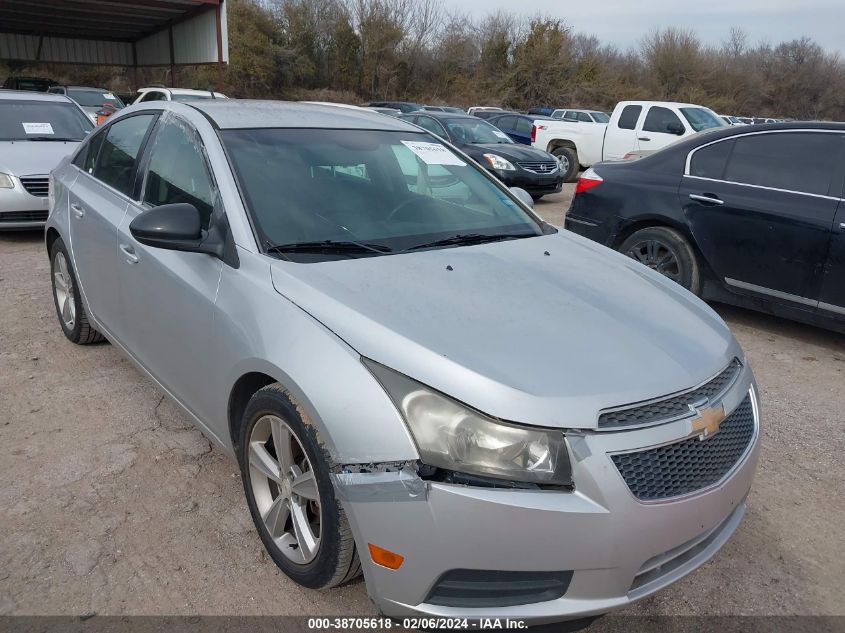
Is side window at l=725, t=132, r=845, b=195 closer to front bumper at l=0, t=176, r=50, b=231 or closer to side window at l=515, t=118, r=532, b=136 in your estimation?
front bumper at l=0, t=176, r=50, b=231

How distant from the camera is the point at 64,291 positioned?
14.9ft

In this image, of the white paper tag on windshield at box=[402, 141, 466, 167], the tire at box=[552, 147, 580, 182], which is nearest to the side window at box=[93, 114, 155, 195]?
the white paper tag on windshield at box=[402, 141, 466, 167]

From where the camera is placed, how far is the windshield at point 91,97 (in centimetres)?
1664

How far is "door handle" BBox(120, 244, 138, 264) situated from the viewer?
10.5ft

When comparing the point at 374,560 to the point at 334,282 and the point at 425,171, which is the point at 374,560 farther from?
the point at 425,171

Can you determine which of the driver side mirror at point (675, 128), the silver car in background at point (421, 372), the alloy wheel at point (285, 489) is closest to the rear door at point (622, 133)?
the driver side mirror at point (675, 128)

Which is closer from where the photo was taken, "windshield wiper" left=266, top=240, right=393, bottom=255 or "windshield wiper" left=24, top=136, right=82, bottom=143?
"windshield wiper" left=266, top=240, right=393, bottom=255

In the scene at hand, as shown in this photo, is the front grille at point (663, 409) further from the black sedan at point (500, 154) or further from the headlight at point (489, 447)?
the black sedan at point (500, 154)

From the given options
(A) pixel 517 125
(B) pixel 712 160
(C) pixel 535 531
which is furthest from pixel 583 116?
(C) pixel 535 531

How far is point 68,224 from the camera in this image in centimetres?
414

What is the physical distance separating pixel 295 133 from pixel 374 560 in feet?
6.55

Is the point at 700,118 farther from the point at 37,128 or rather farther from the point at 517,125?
the point at 37,128

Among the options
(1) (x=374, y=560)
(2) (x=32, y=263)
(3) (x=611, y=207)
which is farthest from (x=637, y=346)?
(2) (x=32, y=263)

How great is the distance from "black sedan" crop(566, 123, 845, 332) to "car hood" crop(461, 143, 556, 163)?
576cm
